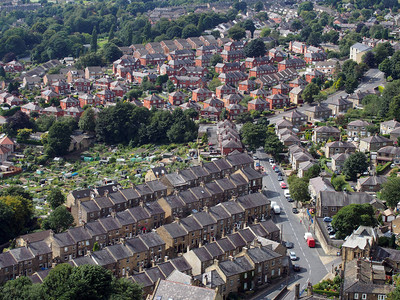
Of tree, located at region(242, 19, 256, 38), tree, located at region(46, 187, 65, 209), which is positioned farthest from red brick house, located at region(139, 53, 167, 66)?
tree, located at region(46, 187, 65, 209)

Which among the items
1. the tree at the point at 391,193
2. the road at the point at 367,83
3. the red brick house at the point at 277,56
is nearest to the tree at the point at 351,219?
the tree at the point at 391,193

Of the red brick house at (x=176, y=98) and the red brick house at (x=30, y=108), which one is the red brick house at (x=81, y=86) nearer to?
the red brick house at (x=30, y=108)

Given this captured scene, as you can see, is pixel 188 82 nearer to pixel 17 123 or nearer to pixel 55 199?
pixel 17 123

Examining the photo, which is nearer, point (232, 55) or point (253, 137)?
point (253, 137)

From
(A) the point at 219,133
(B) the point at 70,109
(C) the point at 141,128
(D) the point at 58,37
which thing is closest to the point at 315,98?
(A) the point at 219,133

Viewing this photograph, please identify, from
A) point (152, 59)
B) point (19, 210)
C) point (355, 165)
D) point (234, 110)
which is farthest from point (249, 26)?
point (19, 210)

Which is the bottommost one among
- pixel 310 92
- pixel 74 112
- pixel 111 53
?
pixel 111 53
